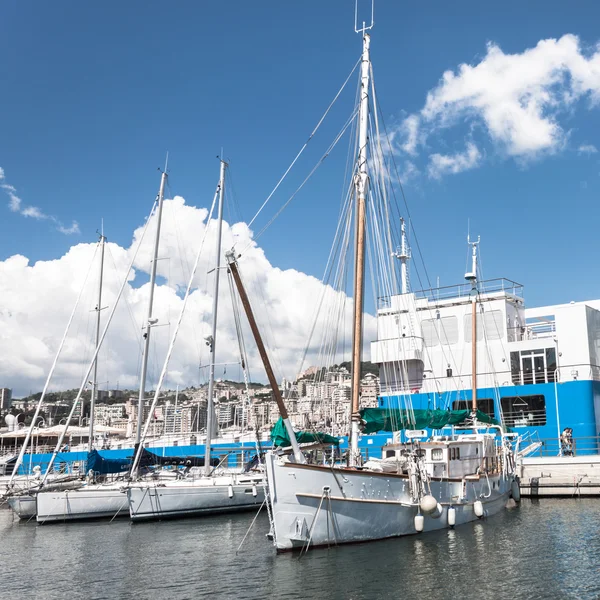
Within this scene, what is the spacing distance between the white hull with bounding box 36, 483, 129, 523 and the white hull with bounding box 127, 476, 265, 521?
1.79m

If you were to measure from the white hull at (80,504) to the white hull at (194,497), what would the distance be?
179 centimetres

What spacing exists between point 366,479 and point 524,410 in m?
23.1

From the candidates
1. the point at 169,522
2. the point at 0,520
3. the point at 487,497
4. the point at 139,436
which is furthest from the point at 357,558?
the point at 0,520

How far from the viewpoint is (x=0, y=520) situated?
32.4m

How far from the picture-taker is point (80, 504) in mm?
29750

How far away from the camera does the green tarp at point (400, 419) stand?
2412 cm

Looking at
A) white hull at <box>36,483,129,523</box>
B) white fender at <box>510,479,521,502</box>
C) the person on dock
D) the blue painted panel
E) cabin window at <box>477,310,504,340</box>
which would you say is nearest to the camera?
white hull at <box>36,483,129,523</box>

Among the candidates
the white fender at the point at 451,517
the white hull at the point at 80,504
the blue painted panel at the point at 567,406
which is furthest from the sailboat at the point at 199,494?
the white fender at the point at 451,517

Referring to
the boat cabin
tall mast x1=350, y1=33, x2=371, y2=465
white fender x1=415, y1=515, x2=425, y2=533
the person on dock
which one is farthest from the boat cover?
the person on dock

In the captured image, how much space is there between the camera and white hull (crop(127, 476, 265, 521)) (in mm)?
28781

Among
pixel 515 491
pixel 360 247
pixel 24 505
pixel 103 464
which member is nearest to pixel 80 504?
pixel 103 464

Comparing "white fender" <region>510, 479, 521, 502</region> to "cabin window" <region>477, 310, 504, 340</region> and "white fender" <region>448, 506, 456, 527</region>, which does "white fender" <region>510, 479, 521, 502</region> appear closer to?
"white fender" <region>448, 506, 456, 527</region>

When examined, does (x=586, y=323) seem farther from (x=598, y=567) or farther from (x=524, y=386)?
(x=598, y=567)

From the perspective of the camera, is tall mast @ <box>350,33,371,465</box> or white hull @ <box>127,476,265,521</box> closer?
tall mast @ <box>350,33,371,465</box>
